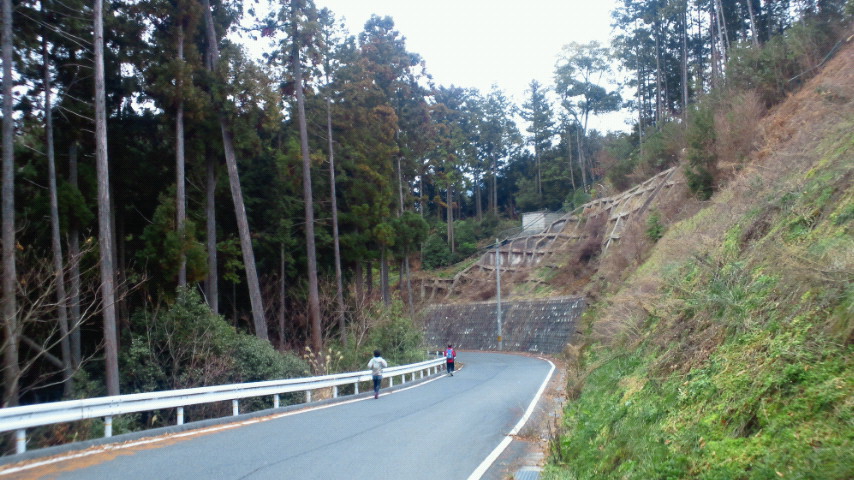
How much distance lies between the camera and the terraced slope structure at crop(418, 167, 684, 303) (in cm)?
4575

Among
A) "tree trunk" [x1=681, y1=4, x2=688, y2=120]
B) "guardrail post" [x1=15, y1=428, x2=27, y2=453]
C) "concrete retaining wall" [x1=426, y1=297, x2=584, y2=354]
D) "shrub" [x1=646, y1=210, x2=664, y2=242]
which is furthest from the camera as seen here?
"tree trunk" [x1=681, y1=4, x2=688, y2=120]

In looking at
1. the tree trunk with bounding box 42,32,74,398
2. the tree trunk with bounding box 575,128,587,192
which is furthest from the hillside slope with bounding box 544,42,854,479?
the tree trunk with bounding box 575,128,587,192

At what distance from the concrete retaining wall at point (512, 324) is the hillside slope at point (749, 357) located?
2985cm

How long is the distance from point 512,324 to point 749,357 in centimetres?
4560

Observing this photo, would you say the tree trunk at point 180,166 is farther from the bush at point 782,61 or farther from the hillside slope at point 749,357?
the bush at point 782,61

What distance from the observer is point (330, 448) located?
10.7 metres

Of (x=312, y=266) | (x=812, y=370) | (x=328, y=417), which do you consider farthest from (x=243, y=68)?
(x=812, y=370)

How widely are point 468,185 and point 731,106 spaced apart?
166 ft

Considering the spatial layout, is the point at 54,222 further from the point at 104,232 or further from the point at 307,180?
the point at 307,180

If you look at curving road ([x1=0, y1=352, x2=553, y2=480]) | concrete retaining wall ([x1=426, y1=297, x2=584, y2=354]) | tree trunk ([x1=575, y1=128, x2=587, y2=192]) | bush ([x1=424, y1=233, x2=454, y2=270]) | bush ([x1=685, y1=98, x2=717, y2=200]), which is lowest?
concrete retaining wall ([x1=426, y1=297, x2=584, y2=354])

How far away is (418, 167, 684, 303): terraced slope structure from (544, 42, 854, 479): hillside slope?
1135 inches

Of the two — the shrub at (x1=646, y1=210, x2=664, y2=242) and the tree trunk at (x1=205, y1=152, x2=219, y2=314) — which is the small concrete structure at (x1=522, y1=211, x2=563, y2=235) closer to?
the shrub at (x1=646, y1=210, x2=664, y2=242)

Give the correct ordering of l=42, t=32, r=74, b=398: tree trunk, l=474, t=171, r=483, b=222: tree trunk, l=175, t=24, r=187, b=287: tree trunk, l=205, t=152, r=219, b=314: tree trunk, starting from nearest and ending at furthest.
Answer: l=42, t=32, r=74, b=398: tree trunk, l=175, t=24, r=187, b=287: tree trunk, l=205, t=152, r=219, b=314: tree trunk, l=474, t=171, r=483, b=222: tree trunk

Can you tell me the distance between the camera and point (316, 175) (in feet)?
122
